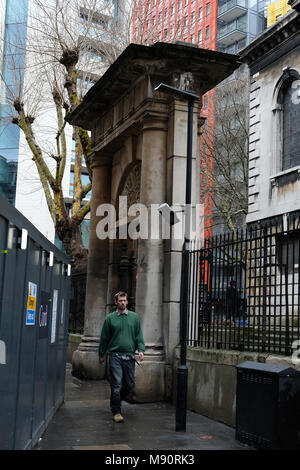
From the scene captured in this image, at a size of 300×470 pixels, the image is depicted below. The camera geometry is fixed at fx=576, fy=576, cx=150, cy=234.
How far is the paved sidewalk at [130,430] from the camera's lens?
7008 millimetres

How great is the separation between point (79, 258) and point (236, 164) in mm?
15081

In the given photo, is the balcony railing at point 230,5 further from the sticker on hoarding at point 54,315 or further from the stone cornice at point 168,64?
the sticker on hoarding at point 54,315

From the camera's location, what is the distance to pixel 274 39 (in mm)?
25594

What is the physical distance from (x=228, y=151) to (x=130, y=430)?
25381mm

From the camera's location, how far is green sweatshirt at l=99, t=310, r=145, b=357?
29.4 feet

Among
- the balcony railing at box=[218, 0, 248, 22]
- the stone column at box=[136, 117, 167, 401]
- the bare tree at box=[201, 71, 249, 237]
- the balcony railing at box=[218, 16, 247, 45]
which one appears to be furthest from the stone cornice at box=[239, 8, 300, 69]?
the balcony railing at box=[218, 0, 248, 22]

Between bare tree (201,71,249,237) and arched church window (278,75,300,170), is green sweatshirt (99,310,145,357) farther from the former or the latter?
bare tree (201,71,249,237)

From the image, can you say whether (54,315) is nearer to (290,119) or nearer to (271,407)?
(271,407)

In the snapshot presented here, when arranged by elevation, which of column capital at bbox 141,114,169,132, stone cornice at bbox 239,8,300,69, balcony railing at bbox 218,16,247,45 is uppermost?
balcony railing at bbox 218,16,247,45

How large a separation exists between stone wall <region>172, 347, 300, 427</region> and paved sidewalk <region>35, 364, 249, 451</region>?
0.18 m

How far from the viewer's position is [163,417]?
9148 mm

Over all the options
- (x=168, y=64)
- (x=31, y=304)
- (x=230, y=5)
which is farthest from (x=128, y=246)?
(x=230, y=5)

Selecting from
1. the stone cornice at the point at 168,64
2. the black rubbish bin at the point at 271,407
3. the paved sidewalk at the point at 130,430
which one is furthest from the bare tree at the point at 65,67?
the black rubbish bin at the point at 271,407

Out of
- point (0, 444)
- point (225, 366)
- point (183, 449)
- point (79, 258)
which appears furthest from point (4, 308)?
point (79, 258)
